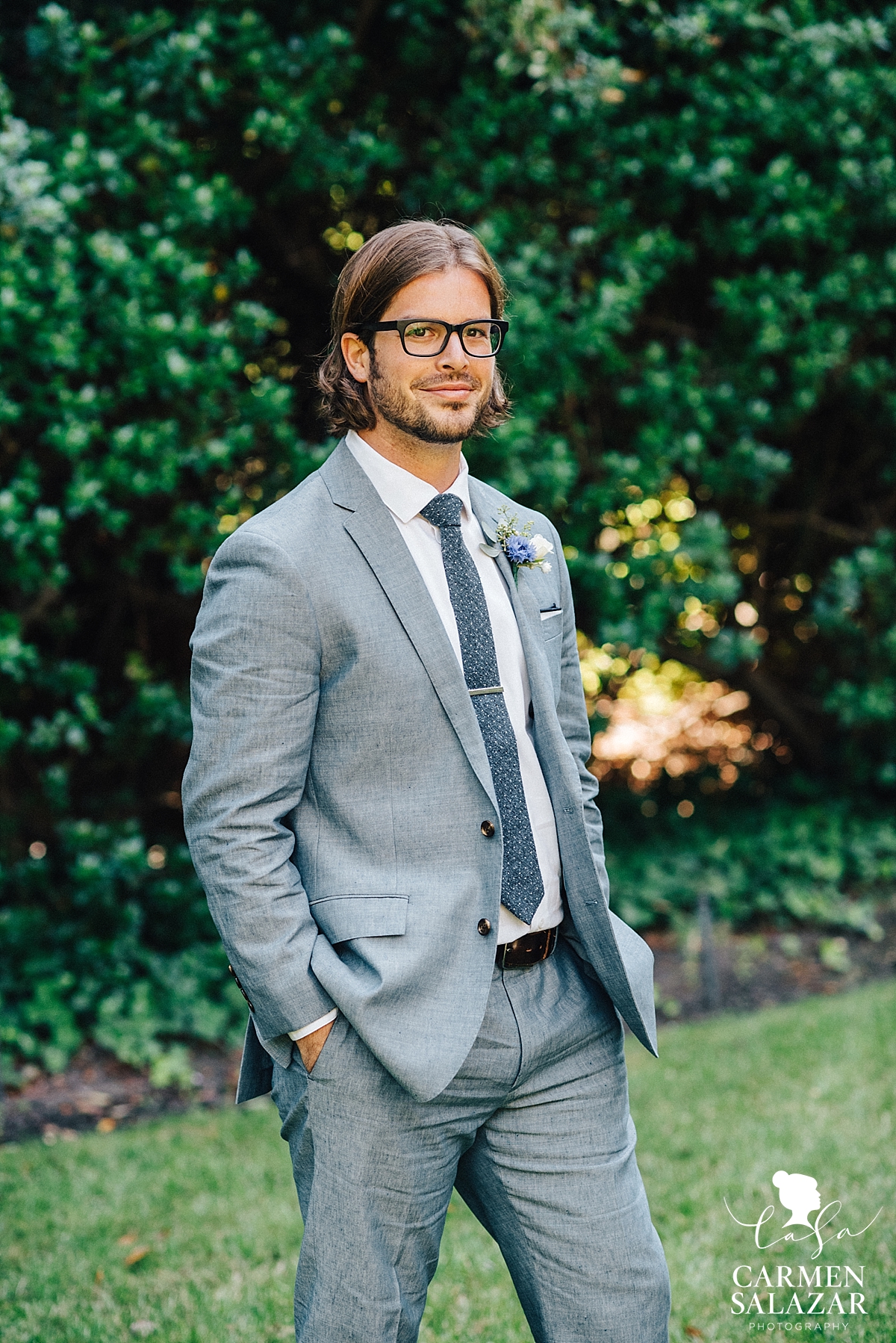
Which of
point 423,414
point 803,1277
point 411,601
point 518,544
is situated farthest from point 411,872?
point 803,1277

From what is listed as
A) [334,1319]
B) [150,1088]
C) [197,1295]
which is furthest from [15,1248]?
[334,1319]

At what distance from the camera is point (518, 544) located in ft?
7.84

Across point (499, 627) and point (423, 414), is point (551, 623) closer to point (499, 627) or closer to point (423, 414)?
point (499, 627)

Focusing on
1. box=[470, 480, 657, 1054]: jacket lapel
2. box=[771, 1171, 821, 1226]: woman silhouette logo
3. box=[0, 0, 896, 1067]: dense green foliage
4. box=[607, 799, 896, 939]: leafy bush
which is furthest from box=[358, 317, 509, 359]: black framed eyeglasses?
box=[607, 799, 896, 939]: leafy bush

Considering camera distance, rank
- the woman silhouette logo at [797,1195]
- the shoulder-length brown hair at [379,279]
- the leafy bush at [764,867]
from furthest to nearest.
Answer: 1. the leafy bush at [764,867]
2. the woman silhouette logo at [797,1195]
3. the shoulder-length brown hair at [379,279]

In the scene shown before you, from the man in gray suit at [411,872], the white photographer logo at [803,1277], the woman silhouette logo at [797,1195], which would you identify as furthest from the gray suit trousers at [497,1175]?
the woman silhouette logo at [797,1195]

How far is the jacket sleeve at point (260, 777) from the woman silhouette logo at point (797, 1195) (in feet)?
7.92

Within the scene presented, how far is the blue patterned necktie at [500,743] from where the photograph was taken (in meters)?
2.18

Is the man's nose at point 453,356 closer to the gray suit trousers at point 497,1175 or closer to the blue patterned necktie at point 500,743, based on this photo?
the blue patterned necktie at point 500,743

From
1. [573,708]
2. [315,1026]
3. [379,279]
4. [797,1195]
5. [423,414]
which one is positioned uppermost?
[379,279]

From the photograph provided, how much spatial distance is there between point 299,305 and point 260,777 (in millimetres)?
4496

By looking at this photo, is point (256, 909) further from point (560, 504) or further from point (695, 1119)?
point (560, 504)

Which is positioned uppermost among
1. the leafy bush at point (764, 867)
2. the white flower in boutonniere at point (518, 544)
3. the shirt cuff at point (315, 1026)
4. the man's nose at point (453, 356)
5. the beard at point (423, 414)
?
the man's nose at point (453, 356)

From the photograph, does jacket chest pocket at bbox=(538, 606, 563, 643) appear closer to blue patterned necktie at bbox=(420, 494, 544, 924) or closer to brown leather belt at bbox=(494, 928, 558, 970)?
blue patterned necktie at bbox=(420, 494, 544, 924)
